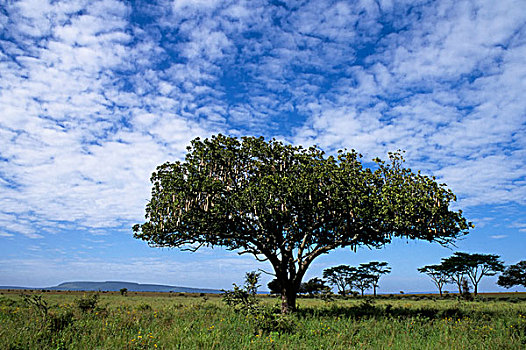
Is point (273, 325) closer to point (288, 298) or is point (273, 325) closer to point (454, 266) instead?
point (288, 298)

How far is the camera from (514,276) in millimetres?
83562

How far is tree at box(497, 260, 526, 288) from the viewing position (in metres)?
82.4

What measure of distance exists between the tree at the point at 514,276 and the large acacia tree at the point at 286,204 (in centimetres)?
7814

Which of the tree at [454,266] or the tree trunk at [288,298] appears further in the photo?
the tree at [454,266]

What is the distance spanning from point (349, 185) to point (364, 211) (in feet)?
5.60

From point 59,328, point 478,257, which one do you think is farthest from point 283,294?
point 478,257

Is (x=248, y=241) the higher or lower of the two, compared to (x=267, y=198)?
lower

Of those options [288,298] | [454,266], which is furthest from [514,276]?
[288,298]

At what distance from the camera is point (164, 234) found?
23.6m

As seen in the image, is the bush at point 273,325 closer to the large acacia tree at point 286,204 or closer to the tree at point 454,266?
the large acacia tree at point 286,204

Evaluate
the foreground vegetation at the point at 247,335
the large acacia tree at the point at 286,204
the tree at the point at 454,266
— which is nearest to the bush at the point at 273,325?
the foreground vegetation at the point at 247,335

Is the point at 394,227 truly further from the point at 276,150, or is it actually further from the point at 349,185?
the point at 276,150

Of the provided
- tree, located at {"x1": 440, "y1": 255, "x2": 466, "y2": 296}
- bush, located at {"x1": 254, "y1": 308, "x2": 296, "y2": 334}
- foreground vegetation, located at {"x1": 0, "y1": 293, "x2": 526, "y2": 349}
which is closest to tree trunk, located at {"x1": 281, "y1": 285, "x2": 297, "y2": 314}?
foreground vegetation, located at {"x1": 0, "y1": 293, "x2": 526, "y2": 349}

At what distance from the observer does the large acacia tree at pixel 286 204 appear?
20797mm
